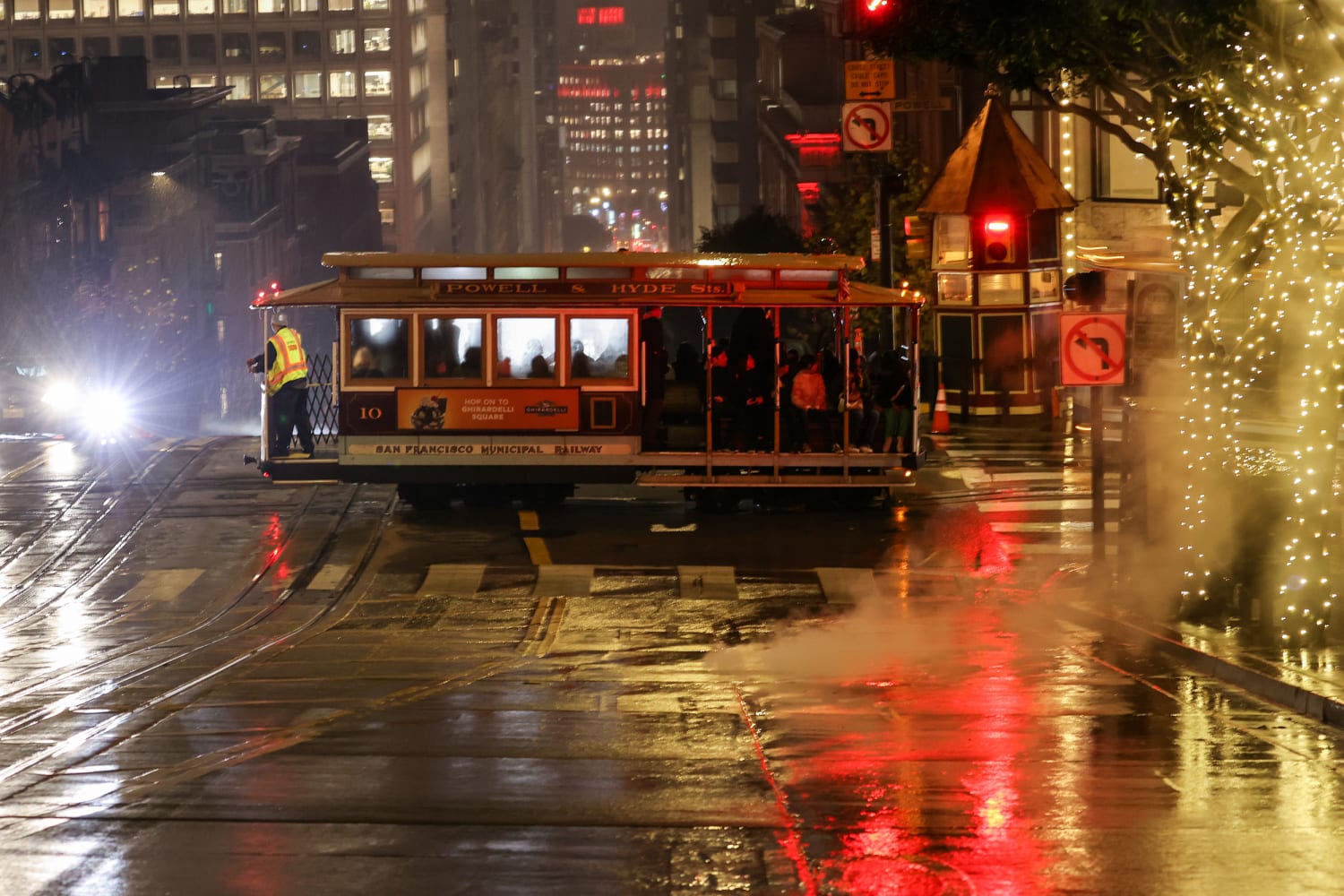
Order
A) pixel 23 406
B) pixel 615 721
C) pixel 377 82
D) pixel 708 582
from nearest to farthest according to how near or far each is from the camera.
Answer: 1. pixel 615 721
2. pixel 708 582
3. pixel 23 406
4. pixel 377 82

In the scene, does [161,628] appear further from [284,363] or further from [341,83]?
[341,83]

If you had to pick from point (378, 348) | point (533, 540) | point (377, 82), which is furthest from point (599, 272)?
point (377, 82)

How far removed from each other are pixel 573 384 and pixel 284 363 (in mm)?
3756

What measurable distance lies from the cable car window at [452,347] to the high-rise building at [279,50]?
130 metres

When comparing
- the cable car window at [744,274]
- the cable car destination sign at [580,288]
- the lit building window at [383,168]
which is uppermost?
the lit building window at [383,168]

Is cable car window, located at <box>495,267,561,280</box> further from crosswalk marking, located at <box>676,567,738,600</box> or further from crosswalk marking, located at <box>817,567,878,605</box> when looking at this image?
crosswalk marking, located at <box>817,567,878,605</box>

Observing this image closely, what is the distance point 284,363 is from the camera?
23297mm

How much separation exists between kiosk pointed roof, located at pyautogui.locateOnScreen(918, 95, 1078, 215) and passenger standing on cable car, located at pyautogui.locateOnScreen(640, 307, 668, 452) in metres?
Result: 18.1

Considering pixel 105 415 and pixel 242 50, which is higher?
pixel 242 50

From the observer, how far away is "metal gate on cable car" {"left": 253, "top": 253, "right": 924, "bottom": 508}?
2283 centimetres

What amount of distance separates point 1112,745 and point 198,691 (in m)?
6.20

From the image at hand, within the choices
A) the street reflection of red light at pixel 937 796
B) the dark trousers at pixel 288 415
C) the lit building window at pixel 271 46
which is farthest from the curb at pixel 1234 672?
the lit building window at pixel 271 46

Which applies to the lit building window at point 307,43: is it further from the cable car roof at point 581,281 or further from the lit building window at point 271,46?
the cable car roof at point 581,281

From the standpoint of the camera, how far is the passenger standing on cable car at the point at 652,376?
23.1m
